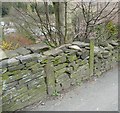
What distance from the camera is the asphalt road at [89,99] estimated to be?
4332mm

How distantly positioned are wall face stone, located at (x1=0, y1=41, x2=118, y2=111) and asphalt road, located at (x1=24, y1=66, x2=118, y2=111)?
181 millimetres

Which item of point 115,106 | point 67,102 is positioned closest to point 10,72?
point 67,102

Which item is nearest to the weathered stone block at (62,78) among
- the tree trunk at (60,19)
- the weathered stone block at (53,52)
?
the weathered stone block at (53,52)

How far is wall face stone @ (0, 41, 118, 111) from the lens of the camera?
12.8ft

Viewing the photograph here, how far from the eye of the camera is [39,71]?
14.3 feet

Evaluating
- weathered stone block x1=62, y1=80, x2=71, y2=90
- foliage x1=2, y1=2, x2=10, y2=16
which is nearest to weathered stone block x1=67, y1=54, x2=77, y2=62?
weathered stone block x1=62, y1=80, x2=71, y2=90

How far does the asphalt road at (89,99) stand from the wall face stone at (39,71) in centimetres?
18

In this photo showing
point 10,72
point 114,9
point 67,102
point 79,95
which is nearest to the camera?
point 10,72

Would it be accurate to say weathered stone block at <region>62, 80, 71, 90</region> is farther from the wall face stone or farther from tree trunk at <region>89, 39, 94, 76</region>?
tree trunk at <region>89, 39, 94, 76</region>

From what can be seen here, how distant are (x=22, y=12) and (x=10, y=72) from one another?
3.63m

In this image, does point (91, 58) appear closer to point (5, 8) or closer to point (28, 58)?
point (28, 58)

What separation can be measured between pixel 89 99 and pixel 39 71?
1112 mm

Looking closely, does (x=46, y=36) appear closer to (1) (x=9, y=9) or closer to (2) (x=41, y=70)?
(1) (x=9, y=9)

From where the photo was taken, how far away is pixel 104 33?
732cm
